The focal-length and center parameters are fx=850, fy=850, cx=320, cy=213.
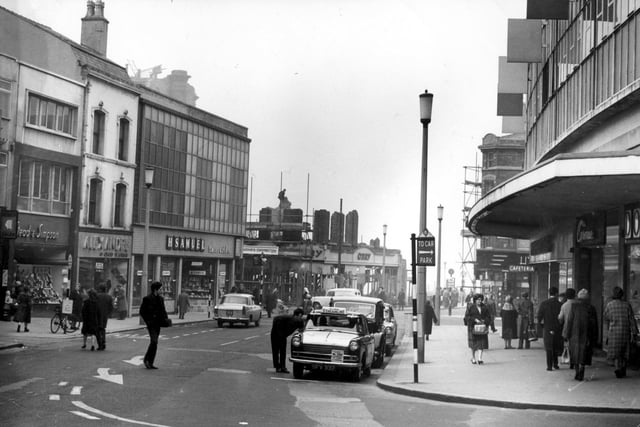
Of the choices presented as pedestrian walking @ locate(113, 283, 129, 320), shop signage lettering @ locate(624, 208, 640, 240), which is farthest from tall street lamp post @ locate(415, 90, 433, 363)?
pedestrian walking @ locate(113, 283, 129, 320)

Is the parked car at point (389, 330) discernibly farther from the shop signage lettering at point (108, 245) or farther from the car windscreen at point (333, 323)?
the shop signage lettering at point (108, 245)

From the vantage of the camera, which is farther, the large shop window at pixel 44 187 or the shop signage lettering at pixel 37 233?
the large shop window at pixel 44 187


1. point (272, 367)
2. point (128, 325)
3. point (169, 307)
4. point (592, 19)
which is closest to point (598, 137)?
point (592, 19)

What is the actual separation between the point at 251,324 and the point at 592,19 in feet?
78.8

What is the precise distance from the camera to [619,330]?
1677cm

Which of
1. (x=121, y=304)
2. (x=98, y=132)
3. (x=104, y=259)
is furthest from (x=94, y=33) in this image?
(x=121, y=304)

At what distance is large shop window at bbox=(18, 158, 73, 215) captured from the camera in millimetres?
37094

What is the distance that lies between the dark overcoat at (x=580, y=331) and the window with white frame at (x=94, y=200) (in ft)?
101

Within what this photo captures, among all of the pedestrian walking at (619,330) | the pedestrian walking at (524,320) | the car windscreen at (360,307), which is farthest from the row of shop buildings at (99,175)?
the pedestrian walking at (619,330)

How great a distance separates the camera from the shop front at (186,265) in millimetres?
48312

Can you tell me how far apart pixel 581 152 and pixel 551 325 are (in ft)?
12.8

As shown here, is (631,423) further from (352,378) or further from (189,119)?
(189,119)

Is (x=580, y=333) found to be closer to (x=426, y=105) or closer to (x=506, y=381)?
(x=506, y=381)

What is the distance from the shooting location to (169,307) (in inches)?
2002
